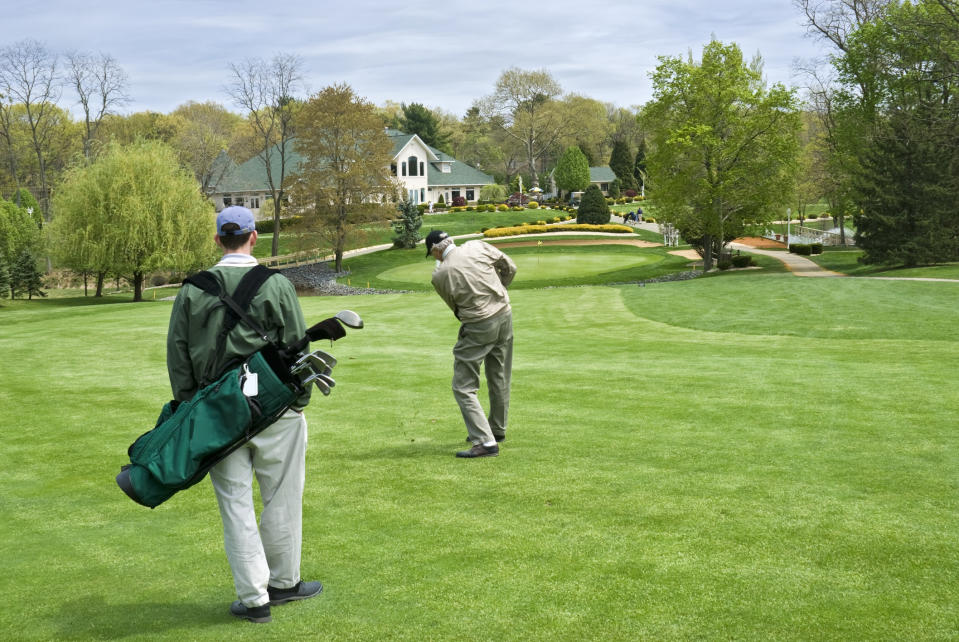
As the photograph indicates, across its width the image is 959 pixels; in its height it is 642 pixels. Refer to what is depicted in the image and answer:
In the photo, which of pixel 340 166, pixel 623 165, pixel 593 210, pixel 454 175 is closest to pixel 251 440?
pixel 340 166

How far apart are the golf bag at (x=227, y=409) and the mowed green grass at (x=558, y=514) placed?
95 cm

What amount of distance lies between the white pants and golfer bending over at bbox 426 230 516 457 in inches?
129

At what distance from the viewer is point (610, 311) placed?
26125 mm

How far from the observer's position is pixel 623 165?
119 meters

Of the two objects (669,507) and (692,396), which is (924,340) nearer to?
(692,396)

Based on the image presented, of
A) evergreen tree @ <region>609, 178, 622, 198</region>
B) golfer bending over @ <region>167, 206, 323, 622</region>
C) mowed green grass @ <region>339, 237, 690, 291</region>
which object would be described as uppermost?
evergreen tree @ <region>609, 178, 622, 198</region>

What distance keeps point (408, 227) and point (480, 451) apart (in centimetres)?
6133

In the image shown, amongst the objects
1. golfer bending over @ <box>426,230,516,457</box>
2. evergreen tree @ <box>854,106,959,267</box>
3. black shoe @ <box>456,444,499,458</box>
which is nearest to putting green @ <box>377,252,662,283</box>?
evergreen tree @ <box>854,106,959,267</box>

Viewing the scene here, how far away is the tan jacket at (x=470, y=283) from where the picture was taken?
8.09 metres

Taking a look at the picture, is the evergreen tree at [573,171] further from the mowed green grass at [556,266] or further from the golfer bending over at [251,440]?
the golfer bending over at [251,440]

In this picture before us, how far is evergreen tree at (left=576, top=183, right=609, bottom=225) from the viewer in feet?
250

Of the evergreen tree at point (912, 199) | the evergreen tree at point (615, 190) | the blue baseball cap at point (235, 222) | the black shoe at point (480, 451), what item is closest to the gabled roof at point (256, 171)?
the evergreen tree at point (615, 190)

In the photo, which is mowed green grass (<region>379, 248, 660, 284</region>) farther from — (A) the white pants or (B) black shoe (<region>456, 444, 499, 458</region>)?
(A) the white pants

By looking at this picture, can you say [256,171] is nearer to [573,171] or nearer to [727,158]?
[573,171]
